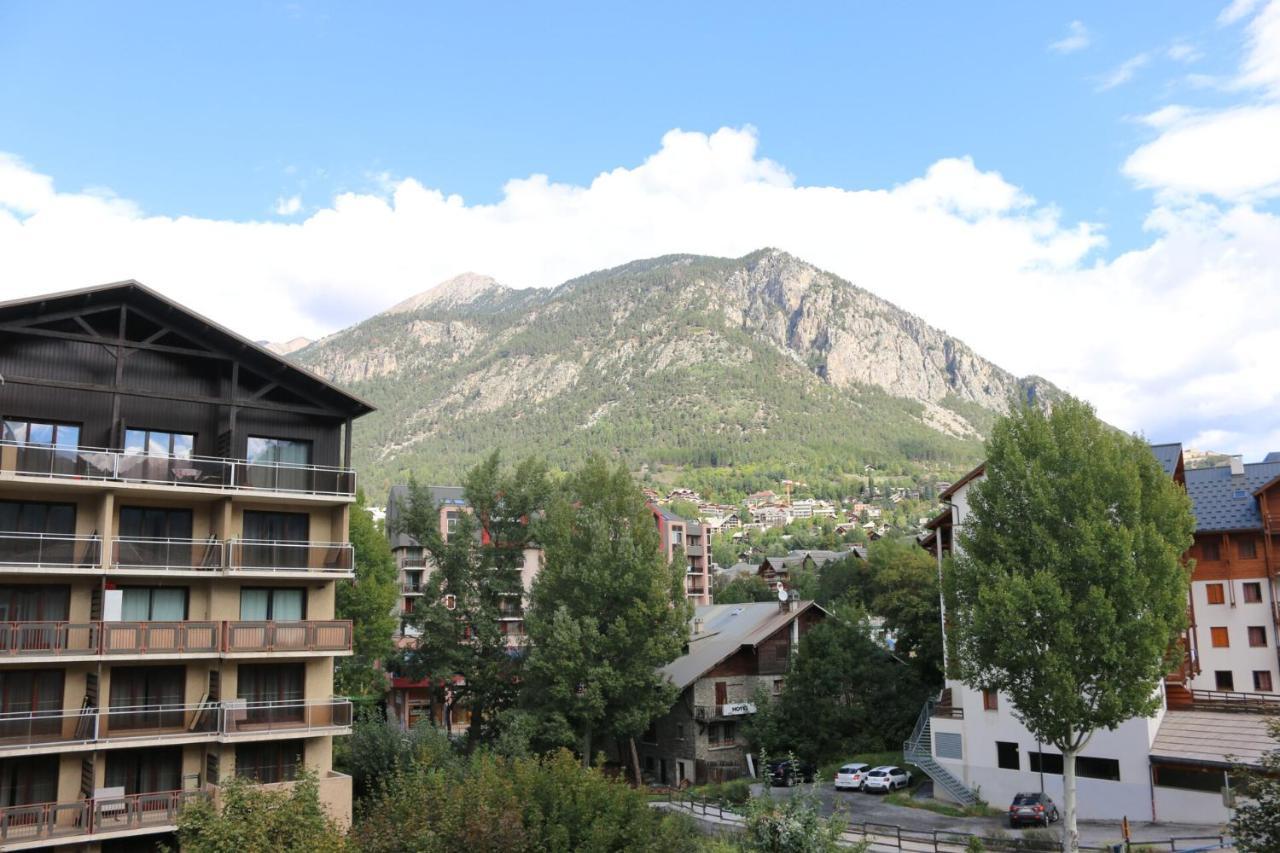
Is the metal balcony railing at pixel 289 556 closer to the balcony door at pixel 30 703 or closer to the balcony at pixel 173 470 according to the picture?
the balcony at pixel 173 470

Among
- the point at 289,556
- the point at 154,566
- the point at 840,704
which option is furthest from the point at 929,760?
the point at 154,566

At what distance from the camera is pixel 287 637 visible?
3011cm

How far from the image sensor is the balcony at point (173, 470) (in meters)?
27.0

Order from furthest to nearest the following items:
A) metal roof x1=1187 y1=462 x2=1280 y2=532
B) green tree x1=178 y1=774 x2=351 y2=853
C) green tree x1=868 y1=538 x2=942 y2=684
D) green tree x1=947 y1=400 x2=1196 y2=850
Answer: green tree x1=868 y1=538 x2=942 y2=684
metal roof x1=1187 y1=462 x2=1280 y2=532
green tree x1=947 y1=400 x2=1196 y2=850
green tree x1=178 y1=774 x2=351 y2=853

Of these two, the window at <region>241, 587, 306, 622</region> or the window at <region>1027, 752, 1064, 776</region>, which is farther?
the window at <region>1027, 752, 1064, 776</region>

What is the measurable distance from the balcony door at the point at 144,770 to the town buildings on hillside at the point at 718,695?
26210 millimetres

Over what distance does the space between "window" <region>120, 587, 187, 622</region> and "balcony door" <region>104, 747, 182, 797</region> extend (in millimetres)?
3919

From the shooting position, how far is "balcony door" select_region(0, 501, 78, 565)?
2669cm

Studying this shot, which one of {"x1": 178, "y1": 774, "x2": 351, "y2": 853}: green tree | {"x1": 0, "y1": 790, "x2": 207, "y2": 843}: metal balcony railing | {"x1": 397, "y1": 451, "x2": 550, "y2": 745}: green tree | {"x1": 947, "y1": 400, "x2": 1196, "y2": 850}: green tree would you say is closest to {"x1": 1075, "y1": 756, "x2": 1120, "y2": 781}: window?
{"x1": 947, "y1": 400, "x2": 1196, "y2": 850}: green tree

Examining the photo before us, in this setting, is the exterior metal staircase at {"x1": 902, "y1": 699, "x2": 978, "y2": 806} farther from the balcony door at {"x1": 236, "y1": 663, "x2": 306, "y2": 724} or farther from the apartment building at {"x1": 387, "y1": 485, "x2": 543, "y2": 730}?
the balcony door at {"x1": 236, "y1": 663, "x2": 306, "y2": 724}

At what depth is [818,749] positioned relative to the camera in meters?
50.1

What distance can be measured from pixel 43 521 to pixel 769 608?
43144 millimetres

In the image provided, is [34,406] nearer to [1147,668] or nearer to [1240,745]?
[1147,668]

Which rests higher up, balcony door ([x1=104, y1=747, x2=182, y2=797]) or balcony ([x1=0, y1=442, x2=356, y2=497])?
balcony ([x1=0, y1=442, x2=356, y2=497])
